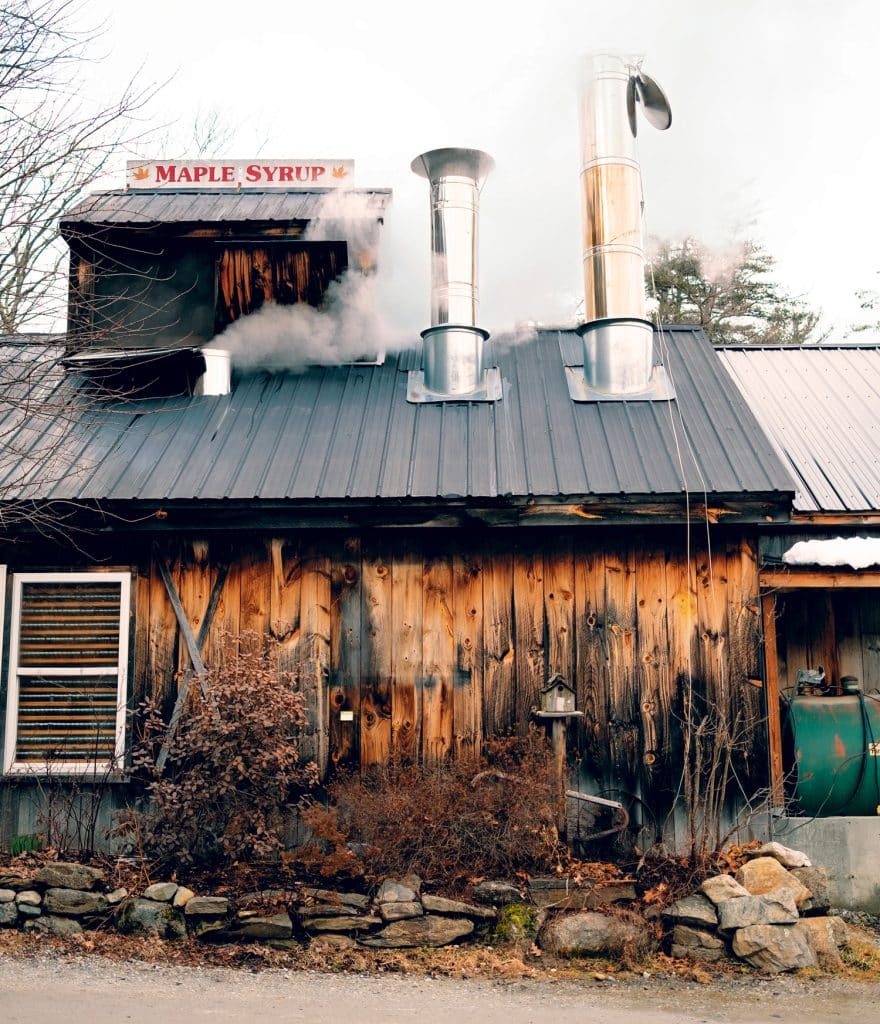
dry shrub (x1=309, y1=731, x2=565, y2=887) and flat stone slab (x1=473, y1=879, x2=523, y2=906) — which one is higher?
dry shrub (x1=309, y1=731, x2=565, y2=887)

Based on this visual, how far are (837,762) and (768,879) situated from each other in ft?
6.27

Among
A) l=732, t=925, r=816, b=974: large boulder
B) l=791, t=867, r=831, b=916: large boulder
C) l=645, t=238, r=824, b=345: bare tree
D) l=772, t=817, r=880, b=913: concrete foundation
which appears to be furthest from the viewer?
l=645, t=238, r=824, b=345: bare tree

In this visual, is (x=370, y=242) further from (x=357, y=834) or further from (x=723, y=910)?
(x=723, y=910)

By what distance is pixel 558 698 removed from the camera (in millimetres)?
7352

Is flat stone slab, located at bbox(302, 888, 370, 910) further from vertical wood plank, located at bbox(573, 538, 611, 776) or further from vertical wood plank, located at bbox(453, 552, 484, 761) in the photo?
vertical wood plank, located at bbox(573, 538, 611, 776)

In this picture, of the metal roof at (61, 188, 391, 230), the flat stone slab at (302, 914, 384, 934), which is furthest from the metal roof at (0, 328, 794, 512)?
the flat stone slab at (302, 914, 384, 934)

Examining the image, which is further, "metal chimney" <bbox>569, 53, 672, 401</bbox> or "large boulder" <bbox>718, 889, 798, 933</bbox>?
"metal chimney" <bbox>569, 53, 672, 401</bbox>

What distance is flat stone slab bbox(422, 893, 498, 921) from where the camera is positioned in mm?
6402

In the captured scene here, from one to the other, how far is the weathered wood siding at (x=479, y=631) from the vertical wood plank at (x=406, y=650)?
0.01 metres

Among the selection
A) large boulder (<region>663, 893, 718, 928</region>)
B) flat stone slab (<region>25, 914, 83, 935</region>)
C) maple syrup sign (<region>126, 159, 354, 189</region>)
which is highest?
maple syrup sign (<region>126, 159, 354, 189</region>)

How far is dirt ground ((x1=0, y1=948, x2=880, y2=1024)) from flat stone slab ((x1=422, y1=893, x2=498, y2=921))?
0.49 metres

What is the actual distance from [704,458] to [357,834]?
4.06m

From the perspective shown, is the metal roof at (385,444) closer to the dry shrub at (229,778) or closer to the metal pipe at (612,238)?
the metal pipe at (612,238)

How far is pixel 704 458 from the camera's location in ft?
26.2
